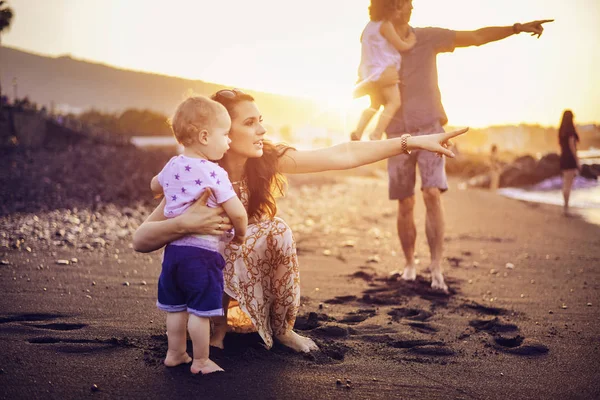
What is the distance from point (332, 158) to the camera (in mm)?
3062

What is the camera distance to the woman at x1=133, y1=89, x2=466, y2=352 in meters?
2.83

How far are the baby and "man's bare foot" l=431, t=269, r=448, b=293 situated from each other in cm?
253

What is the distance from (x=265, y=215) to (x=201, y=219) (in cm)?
61

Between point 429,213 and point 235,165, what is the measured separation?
8.06ft

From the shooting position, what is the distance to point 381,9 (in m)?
4.72

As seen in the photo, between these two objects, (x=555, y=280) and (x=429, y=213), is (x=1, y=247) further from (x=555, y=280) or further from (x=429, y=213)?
(x=555, y=280)

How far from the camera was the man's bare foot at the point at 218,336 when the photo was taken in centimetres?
287

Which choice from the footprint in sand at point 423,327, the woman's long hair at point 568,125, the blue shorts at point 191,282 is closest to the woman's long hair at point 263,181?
the blue shorts at point 191,282

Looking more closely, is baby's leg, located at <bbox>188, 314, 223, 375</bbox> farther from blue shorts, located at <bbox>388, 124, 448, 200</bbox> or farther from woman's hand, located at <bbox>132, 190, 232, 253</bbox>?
blue shorts, located at <bbox>388, 124, 448, 200</bbox>

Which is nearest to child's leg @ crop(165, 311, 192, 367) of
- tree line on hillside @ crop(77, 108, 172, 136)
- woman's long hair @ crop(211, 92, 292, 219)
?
woman's long hair @ crop(211, 92, 292, 219)

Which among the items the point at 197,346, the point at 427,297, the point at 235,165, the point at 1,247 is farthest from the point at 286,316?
the point at 1,247

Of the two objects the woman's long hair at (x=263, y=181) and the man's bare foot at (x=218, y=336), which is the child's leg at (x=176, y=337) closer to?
the man's bare foot at (x=218, y=336)

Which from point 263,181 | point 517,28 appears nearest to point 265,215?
point 263,181

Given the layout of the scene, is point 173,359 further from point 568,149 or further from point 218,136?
point 568,149
